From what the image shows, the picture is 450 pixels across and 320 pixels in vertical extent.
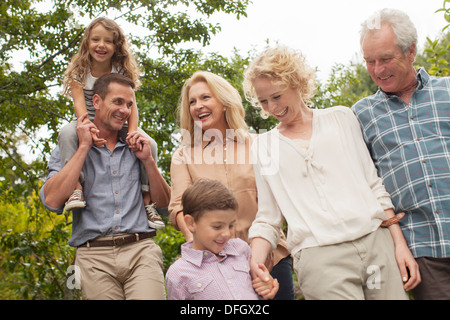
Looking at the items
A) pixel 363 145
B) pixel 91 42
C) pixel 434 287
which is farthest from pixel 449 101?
pixel 91 42

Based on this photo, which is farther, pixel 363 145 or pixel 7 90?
pixel 7 90

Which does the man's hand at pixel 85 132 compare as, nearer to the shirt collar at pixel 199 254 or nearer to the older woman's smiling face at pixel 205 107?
the older woman's smiling face at pixel 205 107

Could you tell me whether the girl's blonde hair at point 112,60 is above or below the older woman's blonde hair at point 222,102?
above

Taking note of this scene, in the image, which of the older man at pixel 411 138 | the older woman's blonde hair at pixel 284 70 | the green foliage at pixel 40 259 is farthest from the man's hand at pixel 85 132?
the green foliage at pixel 40 259

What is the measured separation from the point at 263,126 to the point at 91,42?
319 cm

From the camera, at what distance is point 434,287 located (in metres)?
2.26

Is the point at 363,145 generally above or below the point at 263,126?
below

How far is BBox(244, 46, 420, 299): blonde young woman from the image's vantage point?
7.11 feet

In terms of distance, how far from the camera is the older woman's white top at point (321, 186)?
2.23 m

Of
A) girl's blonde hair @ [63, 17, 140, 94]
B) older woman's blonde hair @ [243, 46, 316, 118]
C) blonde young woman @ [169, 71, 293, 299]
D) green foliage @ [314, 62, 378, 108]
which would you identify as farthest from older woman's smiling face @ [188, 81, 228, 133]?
green foliage @ [314, 62, 378, 108]

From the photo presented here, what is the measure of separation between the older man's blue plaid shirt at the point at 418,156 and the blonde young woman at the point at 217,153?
75 centimetres

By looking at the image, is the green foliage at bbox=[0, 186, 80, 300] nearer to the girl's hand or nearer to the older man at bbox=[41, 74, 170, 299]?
the older man at bbox=[41, 74, 170, 299]
